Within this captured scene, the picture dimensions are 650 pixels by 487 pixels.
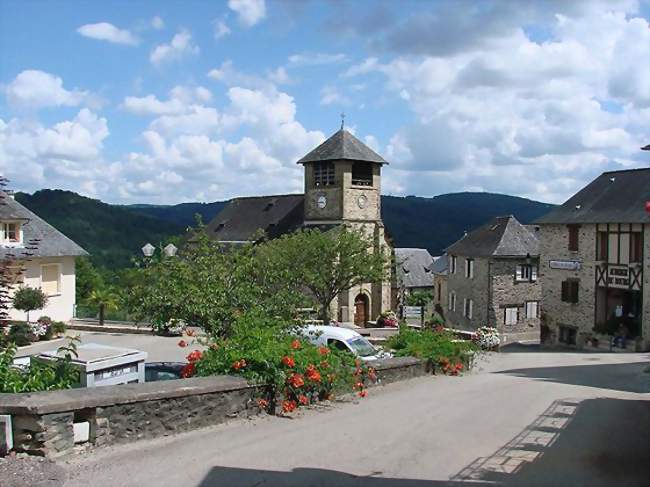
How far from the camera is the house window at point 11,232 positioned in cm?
2800

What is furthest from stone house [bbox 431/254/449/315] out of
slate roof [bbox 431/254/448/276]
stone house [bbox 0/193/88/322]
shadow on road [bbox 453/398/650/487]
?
shadow on road [bbox 453/398/650/487]

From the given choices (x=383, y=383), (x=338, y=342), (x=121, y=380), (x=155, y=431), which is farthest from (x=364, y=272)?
(x=155, y=431)

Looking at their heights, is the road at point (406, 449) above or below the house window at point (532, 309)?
above

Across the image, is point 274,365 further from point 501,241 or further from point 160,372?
point 501,241

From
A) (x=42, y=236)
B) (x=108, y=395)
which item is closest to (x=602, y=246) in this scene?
(x=42, y=236)

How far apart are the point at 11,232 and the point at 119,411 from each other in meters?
24.2

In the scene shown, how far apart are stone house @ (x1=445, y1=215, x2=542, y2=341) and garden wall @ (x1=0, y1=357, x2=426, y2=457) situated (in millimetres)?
33131

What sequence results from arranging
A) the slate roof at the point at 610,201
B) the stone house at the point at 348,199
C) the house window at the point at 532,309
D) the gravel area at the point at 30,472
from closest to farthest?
the gravel area at the point at 30,472 < the slate roof at the point at 610,201 < the stone house at the point at 348,199 < the house window at the point at 532,309

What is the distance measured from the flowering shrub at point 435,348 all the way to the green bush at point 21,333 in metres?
13.2

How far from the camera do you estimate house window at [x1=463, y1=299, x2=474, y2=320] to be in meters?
42.0

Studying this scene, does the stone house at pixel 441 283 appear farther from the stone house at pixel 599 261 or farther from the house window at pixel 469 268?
the stone house at pixel 599 261

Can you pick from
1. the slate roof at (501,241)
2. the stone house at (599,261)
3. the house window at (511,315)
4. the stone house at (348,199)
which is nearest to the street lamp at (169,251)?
the stone house at (348,199)

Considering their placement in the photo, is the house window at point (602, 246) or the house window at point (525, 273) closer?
the house window at point (602, 246)

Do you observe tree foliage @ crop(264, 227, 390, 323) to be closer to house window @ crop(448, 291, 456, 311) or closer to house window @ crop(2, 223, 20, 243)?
house window @ crop(2, 223, 20, 243)
